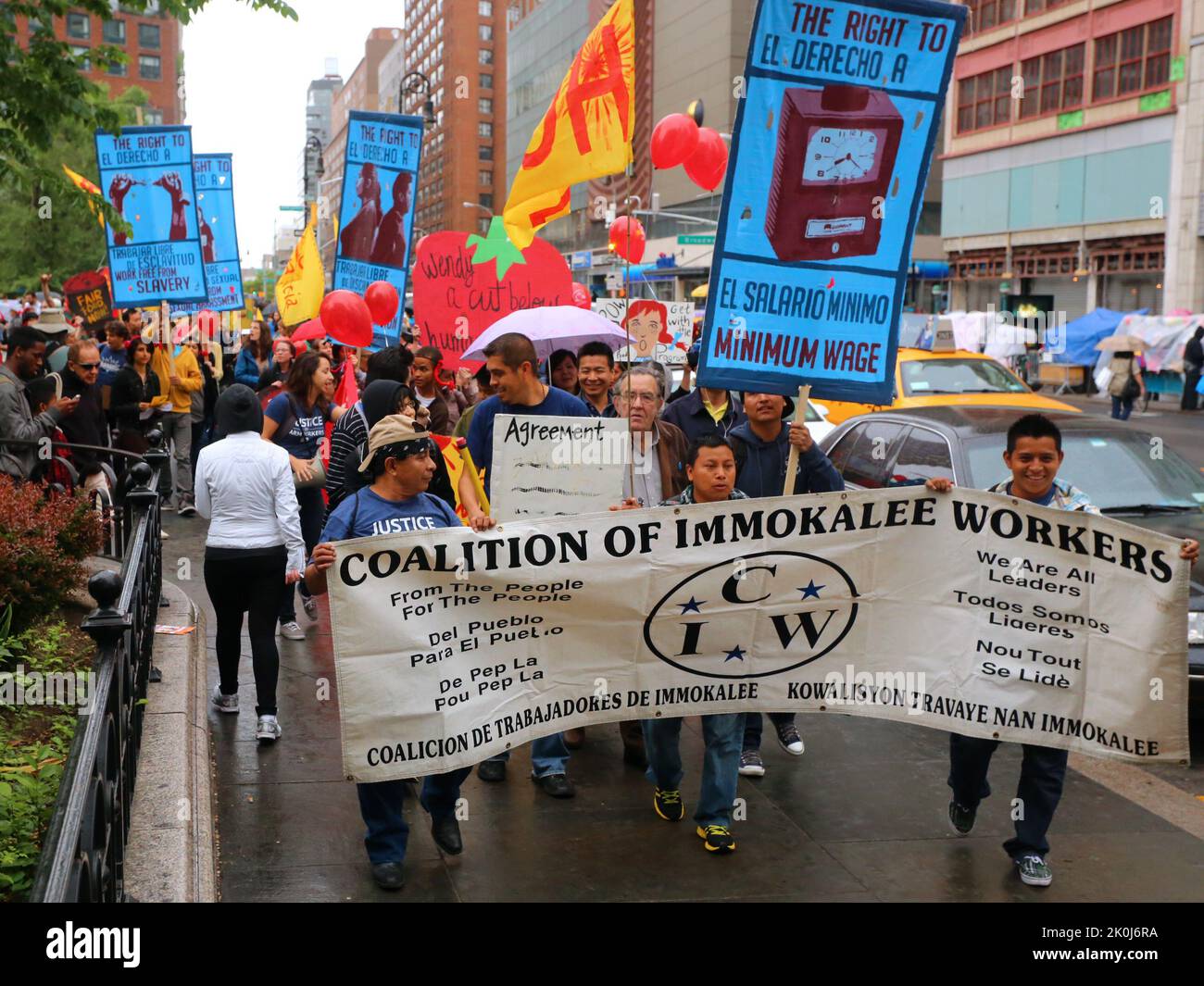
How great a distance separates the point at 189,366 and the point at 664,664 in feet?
34.1

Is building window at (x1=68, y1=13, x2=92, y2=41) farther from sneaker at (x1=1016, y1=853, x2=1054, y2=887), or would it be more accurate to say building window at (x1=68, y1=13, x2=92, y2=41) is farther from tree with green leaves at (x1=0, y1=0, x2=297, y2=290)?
sneaker at (x1=1016, y1=853, x2=1054, y2=887)

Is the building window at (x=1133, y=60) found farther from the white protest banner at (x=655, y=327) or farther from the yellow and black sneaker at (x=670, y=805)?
the yellow and black sneaker at (x=670, y=805)

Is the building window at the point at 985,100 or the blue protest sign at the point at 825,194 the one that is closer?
the blue protest sign at the point at 825,194

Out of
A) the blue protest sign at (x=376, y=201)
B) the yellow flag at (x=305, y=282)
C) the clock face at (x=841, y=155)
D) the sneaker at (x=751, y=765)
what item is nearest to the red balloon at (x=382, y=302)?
the blue protest sign at (x=376, y=201)

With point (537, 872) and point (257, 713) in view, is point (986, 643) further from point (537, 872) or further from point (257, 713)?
point (257, 713)

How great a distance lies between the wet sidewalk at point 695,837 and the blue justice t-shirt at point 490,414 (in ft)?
5.13

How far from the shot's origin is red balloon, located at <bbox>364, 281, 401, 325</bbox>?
11.8 meters

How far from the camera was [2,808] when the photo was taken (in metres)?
4.50

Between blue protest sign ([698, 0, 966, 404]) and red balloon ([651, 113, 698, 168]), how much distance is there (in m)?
5.72

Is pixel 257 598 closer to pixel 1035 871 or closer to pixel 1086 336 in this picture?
pixel 1035 871

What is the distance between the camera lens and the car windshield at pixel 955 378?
14.8 metres

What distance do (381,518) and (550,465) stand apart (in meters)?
1.28

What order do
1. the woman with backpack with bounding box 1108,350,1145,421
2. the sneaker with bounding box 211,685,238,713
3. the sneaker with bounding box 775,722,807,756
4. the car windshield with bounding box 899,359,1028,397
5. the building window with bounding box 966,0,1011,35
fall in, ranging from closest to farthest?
the sneaker with bounding box 775,722,807,756, the sneaker with bounding box 211,685,238,713, the car windshield with bounding box 899,359,1028,397, the woman with backpack with bounding box 1108,350,1145,421, the building window with bounding box 966,0,1011,35

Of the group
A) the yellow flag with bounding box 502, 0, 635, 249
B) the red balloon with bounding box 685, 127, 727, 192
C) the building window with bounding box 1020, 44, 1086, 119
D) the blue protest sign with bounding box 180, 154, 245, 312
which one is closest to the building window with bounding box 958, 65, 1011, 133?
the building window with bounding box 1020, 44, 1086, 119
